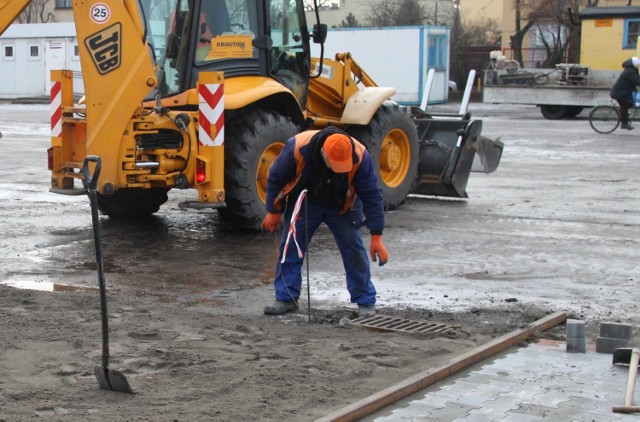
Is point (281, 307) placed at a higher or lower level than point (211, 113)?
lower

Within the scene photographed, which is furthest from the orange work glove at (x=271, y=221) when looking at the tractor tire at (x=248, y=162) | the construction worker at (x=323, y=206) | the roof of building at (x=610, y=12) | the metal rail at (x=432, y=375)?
the roof of building at (x=610, y=12)

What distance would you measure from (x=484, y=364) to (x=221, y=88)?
478 centimetres

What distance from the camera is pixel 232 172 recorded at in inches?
422

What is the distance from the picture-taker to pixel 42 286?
8633 mm

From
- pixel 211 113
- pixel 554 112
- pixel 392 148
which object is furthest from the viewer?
pixel 554 112

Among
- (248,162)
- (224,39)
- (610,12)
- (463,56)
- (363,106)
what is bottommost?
(248,162)

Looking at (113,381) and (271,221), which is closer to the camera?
(113,381)

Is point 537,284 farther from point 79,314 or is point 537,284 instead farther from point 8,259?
point 8,259

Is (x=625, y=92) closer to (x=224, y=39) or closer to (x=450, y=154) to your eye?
(x=450, y=154)

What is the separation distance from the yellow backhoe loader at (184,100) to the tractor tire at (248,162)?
0.5 inches

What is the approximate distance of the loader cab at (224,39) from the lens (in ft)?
35.4

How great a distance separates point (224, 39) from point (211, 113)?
1174 millimetres

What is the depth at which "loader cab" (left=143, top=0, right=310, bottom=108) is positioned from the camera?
10781 millimetres

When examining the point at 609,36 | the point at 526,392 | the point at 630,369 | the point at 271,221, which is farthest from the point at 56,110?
the point at 609,36
